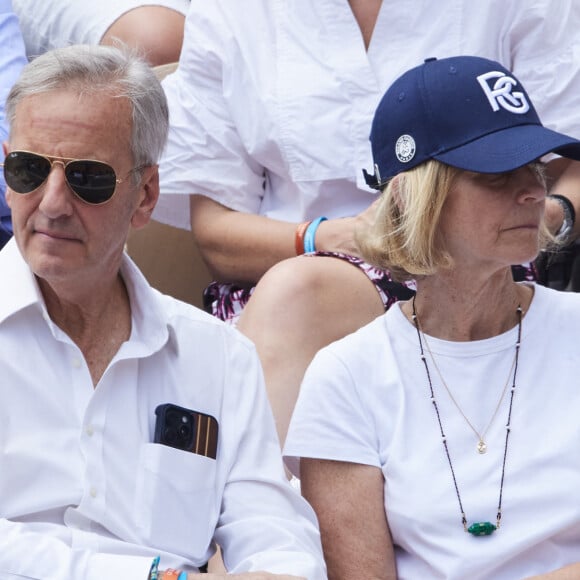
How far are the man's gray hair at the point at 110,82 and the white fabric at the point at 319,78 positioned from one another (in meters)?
0.95

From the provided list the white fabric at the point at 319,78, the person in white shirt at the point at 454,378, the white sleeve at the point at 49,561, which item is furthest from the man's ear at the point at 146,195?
the white fabric at the point at 319,78

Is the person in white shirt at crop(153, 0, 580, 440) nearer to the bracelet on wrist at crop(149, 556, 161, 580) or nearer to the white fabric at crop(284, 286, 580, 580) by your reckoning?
the white fabric at crop(284, 286, 580, 580)

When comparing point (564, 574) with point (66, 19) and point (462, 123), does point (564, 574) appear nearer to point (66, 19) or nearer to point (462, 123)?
point (462, 123)

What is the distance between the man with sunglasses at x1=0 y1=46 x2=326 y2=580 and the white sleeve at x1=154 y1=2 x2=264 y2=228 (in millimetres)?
1054

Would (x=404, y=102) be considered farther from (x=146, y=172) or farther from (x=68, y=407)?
(x=68, y=407)

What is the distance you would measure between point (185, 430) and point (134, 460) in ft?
0.39

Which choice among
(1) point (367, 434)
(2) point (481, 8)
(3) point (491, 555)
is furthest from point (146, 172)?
(2) point (481, 8)

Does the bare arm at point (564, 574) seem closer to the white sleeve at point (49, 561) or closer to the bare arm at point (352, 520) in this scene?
the bare arm at point (352, 520)

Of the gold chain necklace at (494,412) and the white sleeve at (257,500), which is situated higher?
the gold chain necklace at (494,412)

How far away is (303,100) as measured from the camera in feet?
12.0

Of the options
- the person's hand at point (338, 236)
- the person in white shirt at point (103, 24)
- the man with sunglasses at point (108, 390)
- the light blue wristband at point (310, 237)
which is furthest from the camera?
the person in white shirt at point (103, 24)

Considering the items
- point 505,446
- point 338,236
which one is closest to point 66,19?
point 338,236

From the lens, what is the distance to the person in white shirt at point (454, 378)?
2.61 meters

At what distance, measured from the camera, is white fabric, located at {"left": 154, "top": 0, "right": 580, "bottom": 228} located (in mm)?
3617
